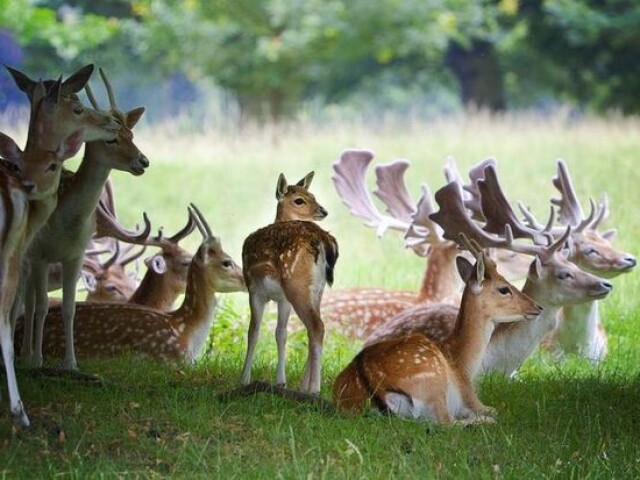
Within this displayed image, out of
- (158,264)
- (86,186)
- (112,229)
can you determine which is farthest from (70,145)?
(158,264)

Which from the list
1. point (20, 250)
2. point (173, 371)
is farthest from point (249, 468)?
point (173, 371)

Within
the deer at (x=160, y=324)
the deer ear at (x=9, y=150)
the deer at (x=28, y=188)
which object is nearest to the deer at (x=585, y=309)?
the deer at (x=160, y=324)

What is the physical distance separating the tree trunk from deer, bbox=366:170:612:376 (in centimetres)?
2357

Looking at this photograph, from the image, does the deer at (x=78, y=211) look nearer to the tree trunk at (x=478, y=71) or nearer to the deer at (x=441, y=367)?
the deer at (x=441, y=367)

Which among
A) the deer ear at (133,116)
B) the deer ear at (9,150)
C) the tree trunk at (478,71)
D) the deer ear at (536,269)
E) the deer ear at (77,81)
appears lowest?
the deer ear at (536,269)

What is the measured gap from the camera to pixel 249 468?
19.0 ft

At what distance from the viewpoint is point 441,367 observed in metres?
6.67

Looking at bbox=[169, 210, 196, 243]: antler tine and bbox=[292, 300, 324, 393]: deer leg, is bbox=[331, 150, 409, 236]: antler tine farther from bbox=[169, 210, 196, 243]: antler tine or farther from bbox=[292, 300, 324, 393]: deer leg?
bbox=[292, 300, 324, 393]: deer leg

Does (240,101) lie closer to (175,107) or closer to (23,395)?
(175,107)

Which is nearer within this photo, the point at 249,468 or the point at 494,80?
the point at 249,468

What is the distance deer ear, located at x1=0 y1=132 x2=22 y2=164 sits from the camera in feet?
21.5

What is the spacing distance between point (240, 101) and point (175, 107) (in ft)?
25.8

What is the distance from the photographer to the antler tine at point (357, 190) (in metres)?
10.6

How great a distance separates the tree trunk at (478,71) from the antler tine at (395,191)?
830 inches
